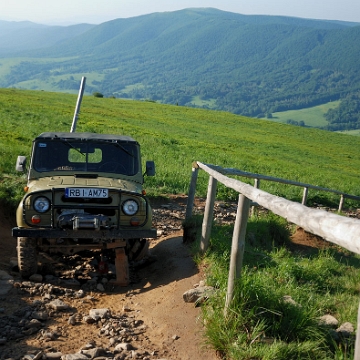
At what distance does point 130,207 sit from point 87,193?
22.4 inches

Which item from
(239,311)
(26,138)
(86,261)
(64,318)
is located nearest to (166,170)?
(26,138)

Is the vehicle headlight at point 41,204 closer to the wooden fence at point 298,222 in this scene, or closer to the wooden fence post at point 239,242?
the wooden fence at point 298,222

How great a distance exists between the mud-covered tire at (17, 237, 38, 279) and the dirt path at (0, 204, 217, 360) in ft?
0.57

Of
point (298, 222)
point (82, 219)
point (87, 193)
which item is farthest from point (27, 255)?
point (298, 222)

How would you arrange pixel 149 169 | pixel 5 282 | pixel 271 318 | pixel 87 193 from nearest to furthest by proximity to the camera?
1. pixel 271 318
2. pixel 5 282
3. pixel 87 193
4. pixel 149 169

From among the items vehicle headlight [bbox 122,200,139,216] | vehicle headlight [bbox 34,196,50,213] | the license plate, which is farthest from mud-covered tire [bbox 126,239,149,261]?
vehicle headlight [bbox 34,196,50,213]

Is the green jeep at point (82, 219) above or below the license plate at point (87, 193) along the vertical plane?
below

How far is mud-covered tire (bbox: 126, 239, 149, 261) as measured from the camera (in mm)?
7547

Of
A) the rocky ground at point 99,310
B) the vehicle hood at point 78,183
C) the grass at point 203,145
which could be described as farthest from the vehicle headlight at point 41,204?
the grass at point 203,145

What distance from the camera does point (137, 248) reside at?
24.9 feet

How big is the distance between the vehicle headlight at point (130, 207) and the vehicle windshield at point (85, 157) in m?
1.12

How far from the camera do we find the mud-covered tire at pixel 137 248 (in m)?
7.55

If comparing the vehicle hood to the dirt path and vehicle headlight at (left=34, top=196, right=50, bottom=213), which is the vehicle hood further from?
the dirt path

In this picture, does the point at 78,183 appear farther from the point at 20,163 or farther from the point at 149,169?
the point at 149,169
